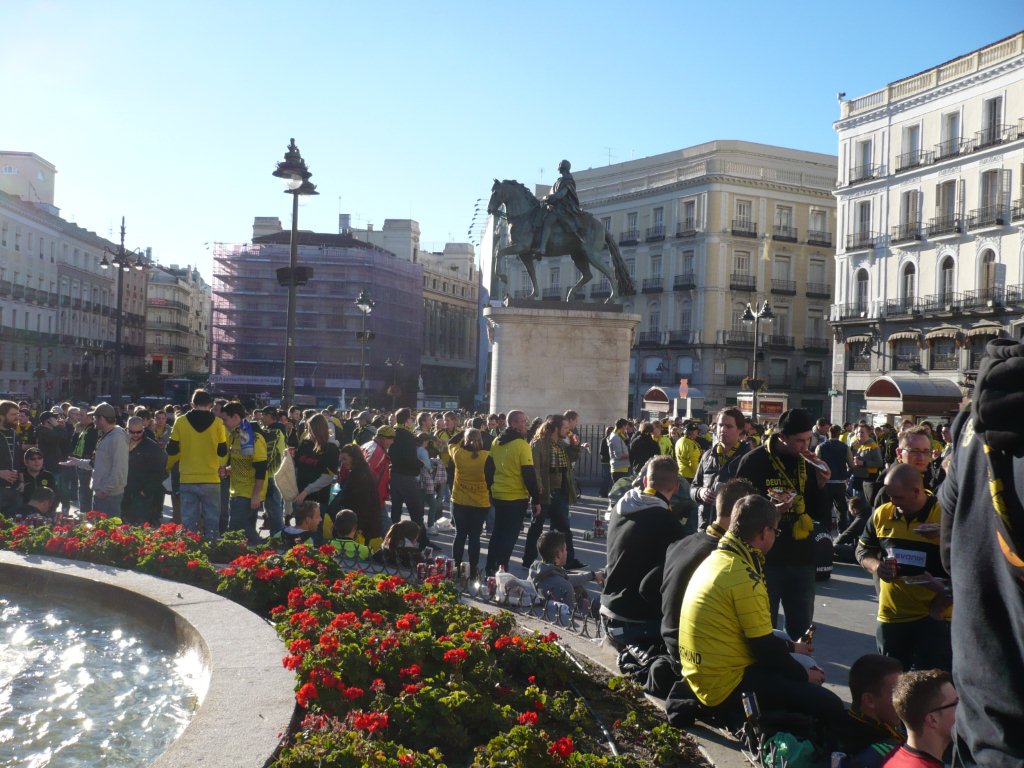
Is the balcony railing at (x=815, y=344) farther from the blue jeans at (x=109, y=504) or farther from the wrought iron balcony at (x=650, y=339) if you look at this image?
the blue jeans at (x=109, y=504)

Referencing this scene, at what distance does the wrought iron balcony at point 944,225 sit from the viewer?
4159 centimetres

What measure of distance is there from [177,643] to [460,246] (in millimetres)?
102626

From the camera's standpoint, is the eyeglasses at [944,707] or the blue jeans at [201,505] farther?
the blue jeans at [201,505]

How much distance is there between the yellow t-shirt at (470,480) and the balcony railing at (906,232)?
1498 inches

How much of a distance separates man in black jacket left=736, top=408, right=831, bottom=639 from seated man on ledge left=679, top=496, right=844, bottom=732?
5.41 ft

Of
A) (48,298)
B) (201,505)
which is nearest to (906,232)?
(201,505)

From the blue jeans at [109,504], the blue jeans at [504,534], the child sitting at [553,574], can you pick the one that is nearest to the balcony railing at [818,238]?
the blue jeans at [504,534]

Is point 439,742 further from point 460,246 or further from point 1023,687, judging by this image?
point 460,246

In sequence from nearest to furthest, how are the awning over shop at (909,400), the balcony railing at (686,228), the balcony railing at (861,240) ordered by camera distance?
1. the awning over shop at (909,400)
2. the balcony railing at (861,240)
3. the balcony railing at (686,228)

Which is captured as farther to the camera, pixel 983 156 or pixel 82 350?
pixel 82 350

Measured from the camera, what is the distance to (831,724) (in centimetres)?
455

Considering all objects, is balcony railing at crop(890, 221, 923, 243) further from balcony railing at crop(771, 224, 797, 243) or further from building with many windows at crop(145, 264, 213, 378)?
building with many windows at crop(145, 264, 213, 378)

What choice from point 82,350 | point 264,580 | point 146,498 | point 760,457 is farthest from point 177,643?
point 82,350

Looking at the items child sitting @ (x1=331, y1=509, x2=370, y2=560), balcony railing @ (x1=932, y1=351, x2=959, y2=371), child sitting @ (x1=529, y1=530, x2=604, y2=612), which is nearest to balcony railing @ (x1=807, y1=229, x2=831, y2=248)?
balcony railing @ (x1=932, y1=351, x2=959, y2=371)
